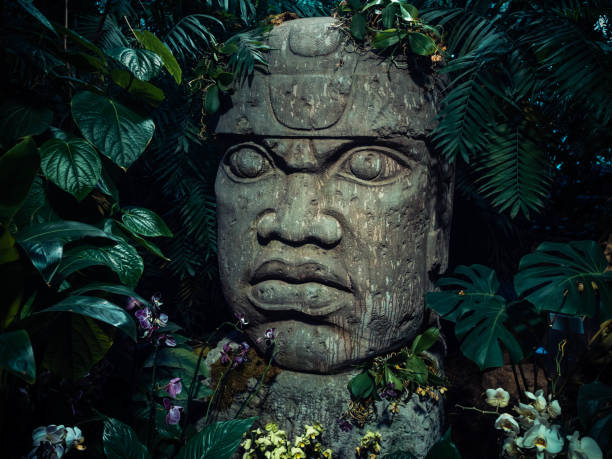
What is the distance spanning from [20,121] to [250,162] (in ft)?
3.04

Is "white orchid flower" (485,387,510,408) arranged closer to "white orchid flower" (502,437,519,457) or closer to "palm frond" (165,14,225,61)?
"white orchid flower" (502,437,519,457)

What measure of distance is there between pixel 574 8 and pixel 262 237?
1766mm

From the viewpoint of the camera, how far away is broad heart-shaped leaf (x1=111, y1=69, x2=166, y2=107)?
194 cm

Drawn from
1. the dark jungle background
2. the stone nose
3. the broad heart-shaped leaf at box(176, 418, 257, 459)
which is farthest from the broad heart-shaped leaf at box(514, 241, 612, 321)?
the broad heart-shaped leaf at box(176, 418, 257, 459)

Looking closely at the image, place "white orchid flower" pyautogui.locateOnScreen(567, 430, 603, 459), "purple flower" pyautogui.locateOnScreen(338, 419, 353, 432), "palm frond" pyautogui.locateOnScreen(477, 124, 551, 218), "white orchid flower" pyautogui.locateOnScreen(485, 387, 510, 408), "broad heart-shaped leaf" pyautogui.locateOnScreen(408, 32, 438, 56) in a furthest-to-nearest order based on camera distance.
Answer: "palm frond" pyautogui.locateOnScreen(477, 124, 551, 218) < "purple flower" pyautogui.locateOnScreen(338, 419, 353, 432) < "broad heart-shaped leaf" pyautogui.locateOnScreen(408, 32, 438, 56) < "white orchid flower" pyautogui.locateOnScreen(485, 387, 510, 408) < "white orchid flower" pyautogui.locateOnScreen(567, 430, 603, 459)

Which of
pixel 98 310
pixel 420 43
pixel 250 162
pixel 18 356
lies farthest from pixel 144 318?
pixel 420 43

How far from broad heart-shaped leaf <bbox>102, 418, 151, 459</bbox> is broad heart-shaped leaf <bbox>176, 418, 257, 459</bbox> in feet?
0.41

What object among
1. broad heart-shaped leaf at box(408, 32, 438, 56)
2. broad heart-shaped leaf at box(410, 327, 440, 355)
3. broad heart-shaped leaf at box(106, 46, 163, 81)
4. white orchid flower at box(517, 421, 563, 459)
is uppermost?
broad heart-shaped leaf at box(408, 32, 438, 56)

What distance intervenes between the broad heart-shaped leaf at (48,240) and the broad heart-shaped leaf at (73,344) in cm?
18

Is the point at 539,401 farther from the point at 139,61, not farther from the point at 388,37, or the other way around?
the point at 139,61

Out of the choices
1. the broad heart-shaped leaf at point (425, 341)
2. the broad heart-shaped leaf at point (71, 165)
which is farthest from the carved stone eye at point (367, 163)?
the broad heart-shaped leaf at point (71, 165)

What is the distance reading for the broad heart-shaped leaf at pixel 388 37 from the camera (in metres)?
2.09

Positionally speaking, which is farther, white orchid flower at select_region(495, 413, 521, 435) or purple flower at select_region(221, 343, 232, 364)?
purple flower at select_region(221, 343, 232, 364)

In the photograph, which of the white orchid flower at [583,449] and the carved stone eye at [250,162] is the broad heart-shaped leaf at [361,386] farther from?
the carved stone eye at [250,162]
